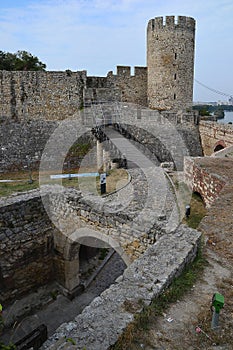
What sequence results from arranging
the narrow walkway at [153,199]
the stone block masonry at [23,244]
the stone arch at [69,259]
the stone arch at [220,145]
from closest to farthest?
the narrow walkway at [153,199] < the stone block masonry at [23,244] < the stone arch at [69,259] < the stone arch at [220,145]

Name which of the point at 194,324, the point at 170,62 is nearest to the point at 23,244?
the point at 194,324

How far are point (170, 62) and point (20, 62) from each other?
8664 mm

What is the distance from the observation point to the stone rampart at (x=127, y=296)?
7.24 ft

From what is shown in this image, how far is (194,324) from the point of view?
8.27 ft

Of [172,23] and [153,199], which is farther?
[172,23]

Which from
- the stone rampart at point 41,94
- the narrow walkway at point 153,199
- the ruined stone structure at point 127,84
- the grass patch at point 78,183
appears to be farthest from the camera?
the ruined stone structure at point 127,84

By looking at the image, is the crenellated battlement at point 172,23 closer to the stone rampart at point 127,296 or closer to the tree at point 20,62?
the tree at point 20,62

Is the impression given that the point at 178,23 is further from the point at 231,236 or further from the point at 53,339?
the point at 53,339

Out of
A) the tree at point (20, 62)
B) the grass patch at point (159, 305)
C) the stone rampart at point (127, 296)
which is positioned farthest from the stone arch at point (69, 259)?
the tree at point (20, 62)

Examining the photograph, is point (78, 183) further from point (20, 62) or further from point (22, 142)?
point (20, 62)

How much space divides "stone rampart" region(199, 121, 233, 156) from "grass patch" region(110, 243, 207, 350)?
12.1m

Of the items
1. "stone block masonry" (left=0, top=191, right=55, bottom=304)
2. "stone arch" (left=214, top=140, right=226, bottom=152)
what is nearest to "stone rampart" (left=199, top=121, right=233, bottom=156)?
"stone arch" (left=214, top=140, right=226, bottom=152)

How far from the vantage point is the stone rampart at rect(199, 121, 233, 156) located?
47.6 ft

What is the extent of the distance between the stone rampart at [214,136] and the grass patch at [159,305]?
478 inches
